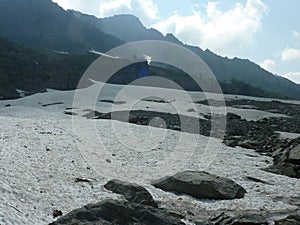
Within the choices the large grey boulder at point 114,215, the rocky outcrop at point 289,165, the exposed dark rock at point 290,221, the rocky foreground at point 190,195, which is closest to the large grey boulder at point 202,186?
the rocky foreground at point 190,195

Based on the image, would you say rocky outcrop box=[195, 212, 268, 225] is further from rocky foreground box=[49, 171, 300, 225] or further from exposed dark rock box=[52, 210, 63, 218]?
exposed dark rock box=[52, 210, 63, 218]

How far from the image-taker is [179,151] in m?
Answer: 24.4

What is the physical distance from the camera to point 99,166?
17.8 meters

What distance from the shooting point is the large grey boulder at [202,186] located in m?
14.9

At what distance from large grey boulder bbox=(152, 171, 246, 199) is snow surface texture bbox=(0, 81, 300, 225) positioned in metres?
0.44

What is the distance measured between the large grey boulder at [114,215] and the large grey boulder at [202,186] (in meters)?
4.47

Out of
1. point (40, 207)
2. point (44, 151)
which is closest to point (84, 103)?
point (44, 151)

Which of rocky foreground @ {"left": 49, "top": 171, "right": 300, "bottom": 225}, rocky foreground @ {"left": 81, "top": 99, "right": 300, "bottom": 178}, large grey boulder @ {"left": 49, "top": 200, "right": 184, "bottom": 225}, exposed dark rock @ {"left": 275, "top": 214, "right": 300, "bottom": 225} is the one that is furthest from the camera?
rocky foreground @ {"left": 81, "top": 99, "right": 300, "bottom": 178}

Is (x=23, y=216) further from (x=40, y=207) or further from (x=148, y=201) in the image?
(x=148, y=201)

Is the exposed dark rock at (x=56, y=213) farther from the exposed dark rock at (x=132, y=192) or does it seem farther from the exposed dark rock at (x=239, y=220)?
Result: the exposed dark rock at (x=239, y=220)

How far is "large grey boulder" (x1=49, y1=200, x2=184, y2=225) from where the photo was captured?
9539 millimetres

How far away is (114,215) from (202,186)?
5.98m

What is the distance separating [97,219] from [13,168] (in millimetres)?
5569

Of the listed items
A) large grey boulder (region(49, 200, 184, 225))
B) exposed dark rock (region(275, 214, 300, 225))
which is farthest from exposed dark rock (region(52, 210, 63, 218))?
exposed dark rock (region(275, 214, 300, 225))
